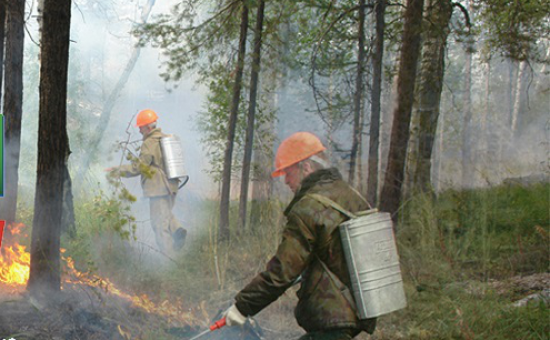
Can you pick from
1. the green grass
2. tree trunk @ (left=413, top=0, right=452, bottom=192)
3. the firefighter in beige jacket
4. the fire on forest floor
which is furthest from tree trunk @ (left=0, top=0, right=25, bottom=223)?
tree trunk @ (left=413, top=0, right=452, bottom=192)

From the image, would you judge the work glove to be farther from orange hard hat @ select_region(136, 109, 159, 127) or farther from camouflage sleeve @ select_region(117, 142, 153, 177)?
orange hard hat @ select_region(136, 109, 159, 127)

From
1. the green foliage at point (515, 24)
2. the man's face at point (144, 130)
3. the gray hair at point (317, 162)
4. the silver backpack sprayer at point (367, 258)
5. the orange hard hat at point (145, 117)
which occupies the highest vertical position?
the green foliage at point (515, 24)

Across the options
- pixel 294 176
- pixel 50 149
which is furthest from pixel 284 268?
pixel 50 149

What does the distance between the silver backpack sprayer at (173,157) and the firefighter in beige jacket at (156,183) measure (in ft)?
0.15

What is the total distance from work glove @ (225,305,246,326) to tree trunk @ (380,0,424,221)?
3819mm

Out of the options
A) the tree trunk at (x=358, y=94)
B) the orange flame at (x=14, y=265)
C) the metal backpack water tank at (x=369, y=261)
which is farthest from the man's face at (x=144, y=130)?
the metal backpack water tank at (x=369, y=261)

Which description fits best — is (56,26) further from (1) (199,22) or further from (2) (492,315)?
(2) (492,315)

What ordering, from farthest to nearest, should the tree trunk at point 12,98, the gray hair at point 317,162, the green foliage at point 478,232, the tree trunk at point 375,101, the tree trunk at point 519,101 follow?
1. the tree trunk at point 519,101
2. the tree trunk at point 375,101
3. the tree trunk at point 12,98
4. the green foliage at point 478,232
5. the gray hair at point 317,162

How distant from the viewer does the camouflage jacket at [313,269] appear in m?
2.53

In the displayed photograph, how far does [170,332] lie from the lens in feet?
13.8

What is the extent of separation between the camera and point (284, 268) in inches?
99.3

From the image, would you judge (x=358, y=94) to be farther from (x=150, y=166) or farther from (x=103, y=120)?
(x=103, y=120)

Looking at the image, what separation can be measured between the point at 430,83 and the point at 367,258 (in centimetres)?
544

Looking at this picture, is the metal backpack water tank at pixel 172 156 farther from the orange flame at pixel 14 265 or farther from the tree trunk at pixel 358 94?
the tree trunk at pixel 358 94
